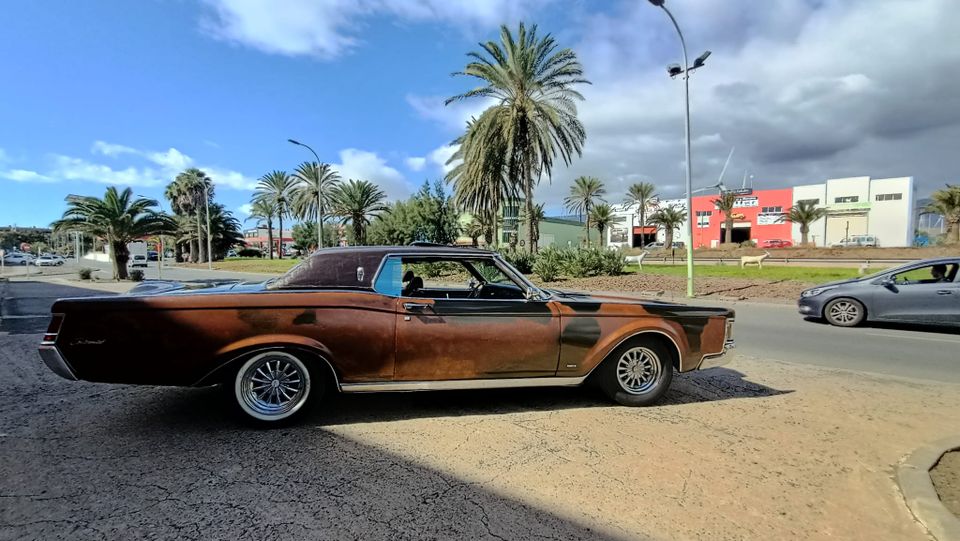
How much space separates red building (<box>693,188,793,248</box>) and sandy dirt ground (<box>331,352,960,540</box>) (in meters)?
69.5

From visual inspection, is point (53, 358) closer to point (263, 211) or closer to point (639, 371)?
point (639, 371)

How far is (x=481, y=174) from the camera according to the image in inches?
968

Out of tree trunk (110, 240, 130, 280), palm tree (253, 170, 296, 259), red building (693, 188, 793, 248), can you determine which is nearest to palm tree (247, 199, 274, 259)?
palm tree (253, 170, 296, 259)

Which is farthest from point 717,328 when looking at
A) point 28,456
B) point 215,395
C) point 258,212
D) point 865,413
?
point 258,212

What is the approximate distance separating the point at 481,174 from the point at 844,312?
17.3 meters

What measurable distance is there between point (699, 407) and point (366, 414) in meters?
3.10

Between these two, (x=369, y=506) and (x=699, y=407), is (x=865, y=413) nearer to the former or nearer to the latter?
(x=699, y=407)

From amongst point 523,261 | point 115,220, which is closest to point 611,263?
point 523,261

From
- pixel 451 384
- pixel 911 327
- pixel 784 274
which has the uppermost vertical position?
pixel 784 274

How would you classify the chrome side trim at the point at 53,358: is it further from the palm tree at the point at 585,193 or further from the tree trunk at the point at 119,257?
the palm tree at the point at 585,193

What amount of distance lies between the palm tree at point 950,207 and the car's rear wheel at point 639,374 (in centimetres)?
4885

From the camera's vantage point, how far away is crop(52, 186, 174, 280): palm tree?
79.4 feet

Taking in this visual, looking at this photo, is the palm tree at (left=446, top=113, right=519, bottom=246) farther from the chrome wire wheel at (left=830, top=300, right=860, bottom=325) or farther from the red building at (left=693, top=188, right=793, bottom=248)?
the red building at (left=693, top=188, right=793, bottom=248)

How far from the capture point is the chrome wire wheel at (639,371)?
15.0ft
